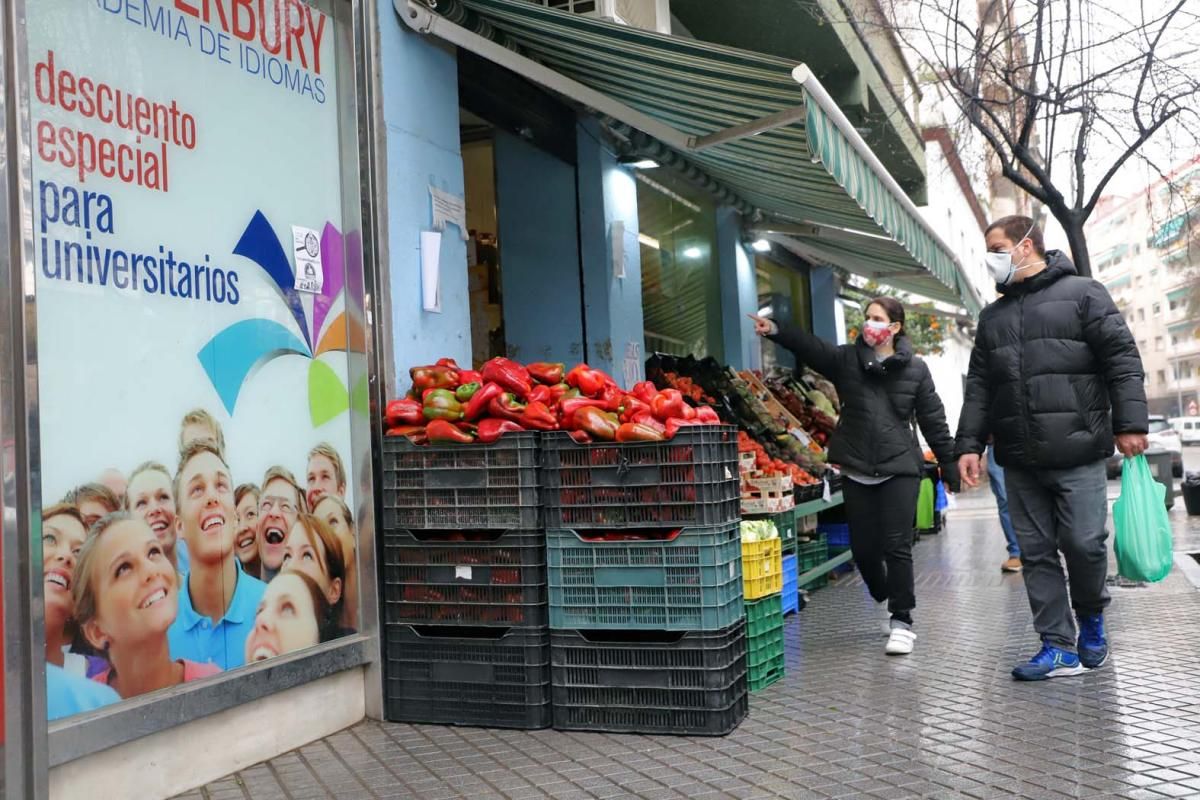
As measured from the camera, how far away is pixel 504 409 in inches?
195

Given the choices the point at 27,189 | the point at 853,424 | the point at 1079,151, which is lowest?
the point at 853,424

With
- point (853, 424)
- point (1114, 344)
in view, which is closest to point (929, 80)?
point (853, 424)

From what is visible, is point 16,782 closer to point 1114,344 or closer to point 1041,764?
point 1041,764

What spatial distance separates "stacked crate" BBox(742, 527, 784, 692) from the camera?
17.9 feet

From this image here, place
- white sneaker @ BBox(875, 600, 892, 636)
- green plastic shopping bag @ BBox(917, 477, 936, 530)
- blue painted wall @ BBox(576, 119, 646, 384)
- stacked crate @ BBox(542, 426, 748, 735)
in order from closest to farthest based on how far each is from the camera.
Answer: stacked crate @ BBox(542, 426, 748, 735) → white sneaker @ BBox(875, 600, 892, 636) → blue painted wall @ BBox(576, 119, 646, 384) → green plastic shopping bag @ BBox(917, 477, 936, 530)

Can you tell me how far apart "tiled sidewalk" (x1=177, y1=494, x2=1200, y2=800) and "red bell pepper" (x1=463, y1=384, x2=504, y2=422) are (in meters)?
1.42

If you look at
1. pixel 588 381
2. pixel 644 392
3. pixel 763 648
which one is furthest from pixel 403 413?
pixel 763 648

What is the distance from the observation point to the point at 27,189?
3588 mm

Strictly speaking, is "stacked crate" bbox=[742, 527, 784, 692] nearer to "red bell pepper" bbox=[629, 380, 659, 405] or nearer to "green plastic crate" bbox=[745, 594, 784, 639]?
"green plastic crate" bbox=[745, 594, 784, 639]

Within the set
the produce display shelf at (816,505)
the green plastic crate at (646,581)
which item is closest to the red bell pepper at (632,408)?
the green plastic crate at (646,581)

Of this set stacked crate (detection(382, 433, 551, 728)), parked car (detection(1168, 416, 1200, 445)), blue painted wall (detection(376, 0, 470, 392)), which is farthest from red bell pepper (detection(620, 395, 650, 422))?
parked car (detection(1168, 416, 1200, 445))

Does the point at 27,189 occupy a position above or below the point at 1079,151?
below

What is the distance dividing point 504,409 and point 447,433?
0.91 feet

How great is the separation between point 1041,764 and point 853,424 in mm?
2730
